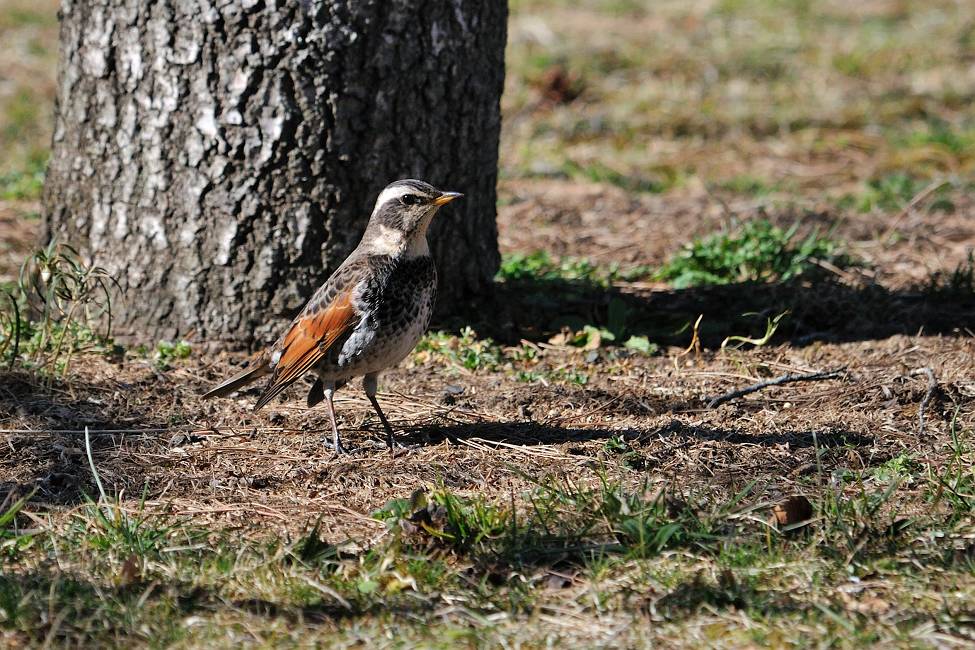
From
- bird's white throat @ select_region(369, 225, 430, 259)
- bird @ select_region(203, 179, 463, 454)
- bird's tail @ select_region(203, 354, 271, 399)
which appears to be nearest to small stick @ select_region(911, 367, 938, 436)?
bird @ select_region(203, 179, 463, 454)

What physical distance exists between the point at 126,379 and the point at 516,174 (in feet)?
14.6

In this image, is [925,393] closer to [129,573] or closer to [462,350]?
[462,350]

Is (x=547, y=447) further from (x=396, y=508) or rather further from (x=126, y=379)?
(x=126, y=379)

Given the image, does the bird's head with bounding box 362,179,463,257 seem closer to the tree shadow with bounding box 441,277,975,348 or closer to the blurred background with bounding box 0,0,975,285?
the tree shadow with bounding box 441,277,975,348

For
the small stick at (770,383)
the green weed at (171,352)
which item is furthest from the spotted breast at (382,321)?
the small stick at (770,383)

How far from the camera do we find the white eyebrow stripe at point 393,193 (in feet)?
17.9

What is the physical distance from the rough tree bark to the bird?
56 cm

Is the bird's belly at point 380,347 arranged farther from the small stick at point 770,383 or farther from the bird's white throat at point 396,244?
the small stick at point 770,383

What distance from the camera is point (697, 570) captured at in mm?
3891

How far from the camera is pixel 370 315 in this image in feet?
17.3

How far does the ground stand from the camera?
3.68 meters

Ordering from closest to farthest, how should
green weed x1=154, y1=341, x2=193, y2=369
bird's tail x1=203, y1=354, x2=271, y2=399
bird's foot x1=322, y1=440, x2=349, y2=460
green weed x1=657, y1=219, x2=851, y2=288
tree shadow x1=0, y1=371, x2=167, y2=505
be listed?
tree shadow x1=0, y1=371, x2=167, y2=505, bird's foot x1=322, y1=440, x2=349, y2=460, bird's tail x1=203, y1=354, x2=271, y2=399, green weed x1=154, y1=341, x2=193, y2=369, green weed x1=657, y1=219, x2=851, y2=288

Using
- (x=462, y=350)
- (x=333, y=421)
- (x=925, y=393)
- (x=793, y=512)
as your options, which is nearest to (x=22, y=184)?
(x=462, y=350)

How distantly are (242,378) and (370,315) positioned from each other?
0.71 meters
